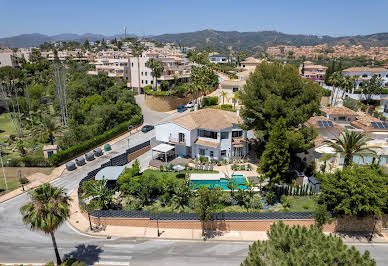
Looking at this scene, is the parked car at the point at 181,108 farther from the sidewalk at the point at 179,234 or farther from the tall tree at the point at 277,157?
the sidewalk at the point at 179,234

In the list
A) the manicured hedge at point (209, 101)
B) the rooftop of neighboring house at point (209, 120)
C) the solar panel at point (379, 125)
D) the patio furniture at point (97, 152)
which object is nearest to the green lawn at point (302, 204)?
the rooftop of neighboring house at point (209, 120)

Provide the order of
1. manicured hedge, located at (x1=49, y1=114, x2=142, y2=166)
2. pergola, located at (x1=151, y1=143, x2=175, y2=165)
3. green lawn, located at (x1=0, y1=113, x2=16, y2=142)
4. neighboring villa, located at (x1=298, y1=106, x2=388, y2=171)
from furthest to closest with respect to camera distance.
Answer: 1. green lawn, located at (x1=0, y1=113, x2=16, y2=142)
2. manicured hedge, located at (x1=49, y1=114, x2=142, y2=166)
3. pergola, located at (x1=151, y1=143, x2=175, y2=165)
4. neighboring villa, located at (x1=298, y1=106, x2=388, y2=171)

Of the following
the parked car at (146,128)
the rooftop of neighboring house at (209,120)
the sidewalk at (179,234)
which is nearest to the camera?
the sidewalk at (179,234)

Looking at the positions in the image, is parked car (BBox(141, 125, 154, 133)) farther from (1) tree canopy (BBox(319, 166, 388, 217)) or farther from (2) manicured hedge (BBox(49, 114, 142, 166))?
(1) tree canopy (BBox(319, 166, 388, 217))

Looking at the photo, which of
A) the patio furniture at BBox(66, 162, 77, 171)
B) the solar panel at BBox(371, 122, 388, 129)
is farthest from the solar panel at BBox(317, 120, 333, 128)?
the patio furniture at BBox(66, 162, 77, 171)

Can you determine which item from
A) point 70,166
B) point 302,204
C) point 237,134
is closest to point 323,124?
point 237,134

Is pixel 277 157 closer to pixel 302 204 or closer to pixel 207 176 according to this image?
pixel 302 204
